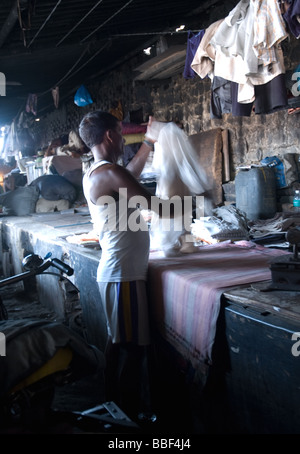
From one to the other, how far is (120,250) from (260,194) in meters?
3.46

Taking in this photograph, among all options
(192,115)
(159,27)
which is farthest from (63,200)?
(159,27)

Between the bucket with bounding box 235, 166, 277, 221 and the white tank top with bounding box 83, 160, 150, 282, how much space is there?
10.6 feet

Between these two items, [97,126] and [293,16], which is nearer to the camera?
[97,126]

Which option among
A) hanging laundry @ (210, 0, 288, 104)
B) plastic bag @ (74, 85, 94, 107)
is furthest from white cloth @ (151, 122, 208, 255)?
plastic bag @ (74, 85, 94, 107)

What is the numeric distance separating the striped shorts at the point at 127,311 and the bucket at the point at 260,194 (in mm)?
3275

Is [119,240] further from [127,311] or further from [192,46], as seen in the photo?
[192,46]

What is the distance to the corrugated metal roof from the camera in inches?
218

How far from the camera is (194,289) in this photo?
229cm

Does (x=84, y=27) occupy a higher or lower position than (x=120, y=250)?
higher

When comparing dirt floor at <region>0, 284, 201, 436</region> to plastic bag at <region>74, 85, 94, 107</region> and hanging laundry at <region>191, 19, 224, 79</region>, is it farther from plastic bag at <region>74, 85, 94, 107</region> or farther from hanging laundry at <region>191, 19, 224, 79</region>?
plastic bag at <region>74, 85, 94, 107</region>

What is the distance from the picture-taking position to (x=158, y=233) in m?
3.06

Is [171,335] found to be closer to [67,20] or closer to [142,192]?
[142,192]

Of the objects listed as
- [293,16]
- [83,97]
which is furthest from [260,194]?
[83,97]

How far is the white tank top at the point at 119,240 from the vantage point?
8.11 feet
